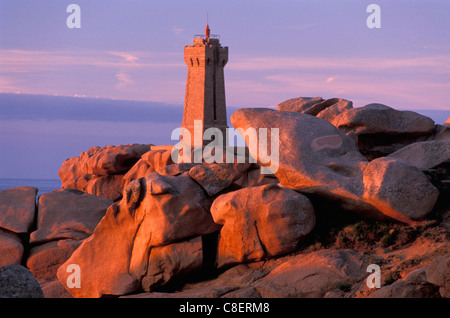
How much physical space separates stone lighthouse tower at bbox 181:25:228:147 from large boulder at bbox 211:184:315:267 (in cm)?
4235

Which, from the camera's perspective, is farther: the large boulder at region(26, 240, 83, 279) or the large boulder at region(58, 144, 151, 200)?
the large boulder at region(58, 144, 151, 200)

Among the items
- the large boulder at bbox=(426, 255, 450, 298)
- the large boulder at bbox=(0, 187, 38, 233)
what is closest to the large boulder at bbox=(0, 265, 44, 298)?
the large boulder at bbox=(426, 255, 450, 298)

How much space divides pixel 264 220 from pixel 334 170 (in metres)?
2.64

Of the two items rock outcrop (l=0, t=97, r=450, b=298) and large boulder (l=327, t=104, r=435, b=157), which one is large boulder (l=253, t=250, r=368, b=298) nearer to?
rock outcrop (l=0, t=97, r=450, b=298)

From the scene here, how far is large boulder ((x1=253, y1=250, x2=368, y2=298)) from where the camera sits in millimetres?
14523

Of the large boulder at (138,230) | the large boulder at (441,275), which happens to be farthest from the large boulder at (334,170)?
the large boulder at (441,275)

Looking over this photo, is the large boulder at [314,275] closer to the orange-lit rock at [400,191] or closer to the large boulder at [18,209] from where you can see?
the orange-lit rock at [400,191]

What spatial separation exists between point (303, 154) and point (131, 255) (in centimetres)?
604

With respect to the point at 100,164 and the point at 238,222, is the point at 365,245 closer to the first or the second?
the point at 238,222

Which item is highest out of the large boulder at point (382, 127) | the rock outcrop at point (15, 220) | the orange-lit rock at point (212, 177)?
the large boulder at point (382, 127)

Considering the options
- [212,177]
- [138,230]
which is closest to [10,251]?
[138,230]

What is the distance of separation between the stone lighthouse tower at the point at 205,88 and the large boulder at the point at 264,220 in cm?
4235

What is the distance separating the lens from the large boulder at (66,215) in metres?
24.2

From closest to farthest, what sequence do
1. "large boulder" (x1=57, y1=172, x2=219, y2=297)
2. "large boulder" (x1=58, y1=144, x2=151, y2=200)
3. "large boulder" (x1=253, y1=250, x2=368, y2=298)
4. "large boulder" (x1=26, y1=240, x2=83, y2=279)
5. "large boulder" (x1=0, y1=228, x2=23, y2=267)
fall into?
"large boulder" (x1=253, y1=250, x2=368, y2=298) → "large boulder" (x1=57, y1=172, x2=219, y2=297) → "large boulder" (x1=0, y1=228, x2=23, y2=267) → "large boulder" (x1=26, y1=240, x2=83, y2=279) → "large boulder" (x1=58, y1=144, x2=151, y2=200)
